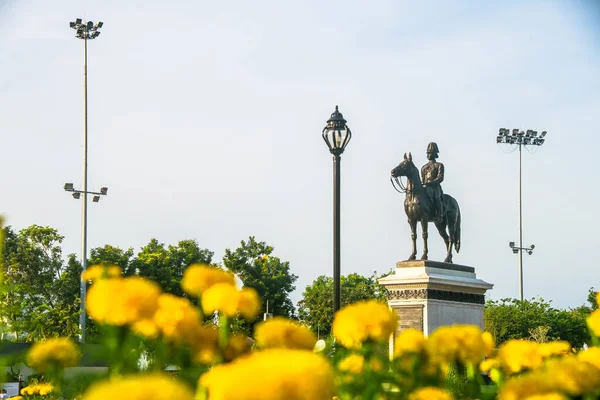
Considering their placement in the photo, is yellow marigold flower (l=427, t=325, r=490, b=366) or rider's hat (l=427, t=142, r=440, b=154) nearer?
yellow marigold flower (l=427, t=325, r=490, b=366)

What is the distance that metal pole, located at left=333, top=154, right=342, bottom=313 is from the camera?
13344 mm

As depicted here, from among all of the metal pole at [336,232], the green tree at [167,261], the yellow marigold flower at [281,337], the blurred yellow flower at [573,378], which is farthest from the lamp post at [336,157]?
the green tree at [167,261]

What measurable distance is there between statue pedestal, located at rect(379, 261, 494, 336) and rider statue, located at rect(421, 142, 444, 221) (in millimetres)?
1347

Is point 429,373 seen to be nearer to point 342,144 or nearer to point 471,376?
point 471,376

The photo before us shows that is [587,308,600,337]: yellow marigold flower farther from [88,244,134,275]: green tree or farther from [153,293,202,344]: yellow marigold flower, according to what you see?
[88,244,134,275]: green tree

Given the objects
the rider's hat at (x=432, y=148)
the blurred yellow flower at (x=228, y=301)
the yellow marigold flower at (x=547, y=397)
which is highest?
the rider's hat at (x=432, y=148)

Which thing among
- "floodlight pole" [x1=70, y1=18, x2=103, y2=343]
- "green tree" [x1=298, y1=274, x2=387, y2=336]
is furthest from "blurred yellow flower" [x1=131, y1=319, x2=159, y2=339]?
"green tree" [x1=298, y1=274, x2=387, y2=336]

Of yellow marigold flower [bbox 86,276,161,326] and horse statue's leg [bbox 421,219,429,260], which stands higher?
yellow marigold flower [bbox 86,276,161,326]

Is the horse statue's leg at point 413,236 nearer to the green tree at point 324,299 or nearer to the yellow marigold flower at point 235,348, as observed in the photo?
the yellow marigold flower at point 235,348

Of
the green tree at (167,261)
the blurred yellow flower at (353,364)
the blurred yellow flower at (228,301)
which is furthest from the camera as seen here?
the green tree at (167,261)

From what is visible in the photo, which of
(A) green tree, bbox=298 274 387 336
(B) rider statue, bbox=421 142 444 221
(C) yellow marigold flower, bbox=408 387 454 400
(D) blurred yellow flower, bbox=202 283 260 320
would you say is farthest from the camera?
(A) green tree, bbox=298 274 387 336

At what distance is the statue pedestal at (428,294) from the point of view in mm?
23328

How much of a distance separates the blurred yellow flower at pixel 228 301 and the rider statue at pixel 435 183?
21888 mm

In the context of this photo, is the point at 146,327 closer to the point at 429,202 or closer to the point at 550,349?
the point at 550,349
